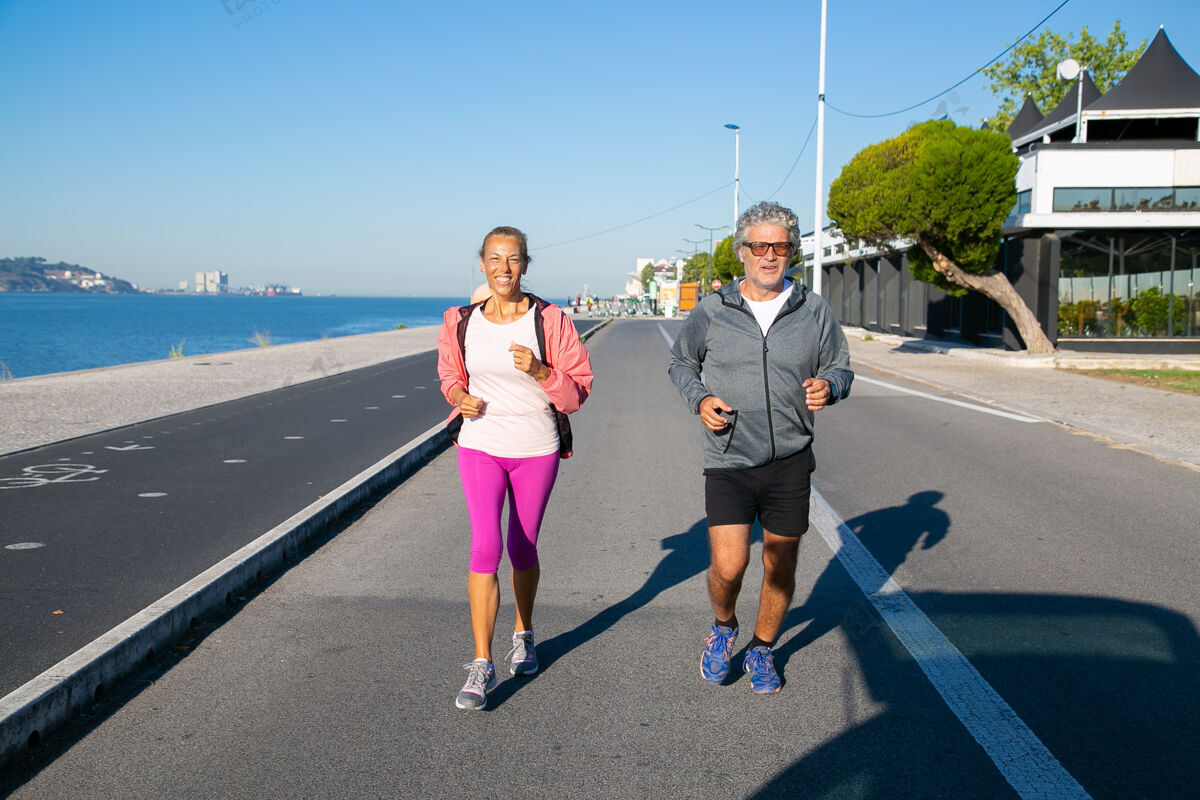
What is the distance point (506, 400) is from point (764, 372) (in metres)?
1.07

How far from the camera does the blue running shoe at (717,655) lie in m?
4.12

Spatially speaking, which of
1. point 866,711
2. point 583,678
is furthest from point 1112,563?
point 583,678

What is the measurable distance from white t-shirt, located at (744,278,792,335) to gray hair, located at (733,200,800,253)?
0.22 m

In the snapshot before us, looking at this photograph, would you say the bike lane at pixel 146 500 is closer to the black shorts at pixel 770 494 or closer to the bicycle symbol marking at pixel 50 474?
the bicycle symbol marking at pixel 50 474

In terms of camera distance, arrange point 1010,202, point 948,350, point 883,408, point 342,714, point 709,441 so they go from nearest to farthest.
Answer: point 342,714 → point 709,441 → point 883,408 → point 1010,202 → point 948,350

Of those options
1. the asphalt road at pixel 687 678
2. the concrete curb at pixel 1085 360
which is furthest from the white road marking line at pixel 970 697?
the concrete curb at pixel 1085 360

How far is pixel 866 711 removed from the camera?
383 centimetres

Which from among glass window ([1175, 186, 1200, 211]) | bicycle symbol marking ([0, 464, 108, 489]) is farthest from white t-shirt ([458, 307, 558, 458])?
glass window ([1175, 186, 1200, 211])

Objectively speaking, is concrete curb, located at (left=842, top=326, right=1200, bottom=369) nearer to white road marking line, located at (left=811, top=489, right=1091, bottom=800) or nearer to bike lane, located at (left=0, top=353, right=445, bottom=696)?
bike lane, located at (left=0, top=353, right=445, bottom=696)

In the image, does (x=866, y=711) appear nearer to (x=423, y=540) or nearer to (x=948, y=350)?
(x=423, y=540)

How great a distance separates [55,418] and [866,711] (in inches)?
453

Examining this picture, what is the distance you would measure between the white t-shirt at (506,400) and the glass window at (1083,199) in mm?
24505

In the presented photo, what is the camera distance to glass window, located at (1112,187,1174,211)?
2489cm

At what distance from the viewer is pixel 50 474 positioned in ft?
27.7
